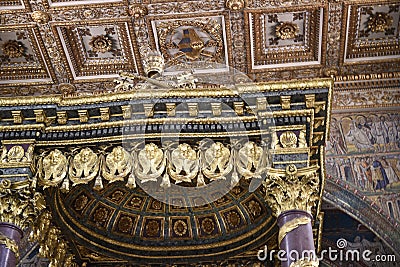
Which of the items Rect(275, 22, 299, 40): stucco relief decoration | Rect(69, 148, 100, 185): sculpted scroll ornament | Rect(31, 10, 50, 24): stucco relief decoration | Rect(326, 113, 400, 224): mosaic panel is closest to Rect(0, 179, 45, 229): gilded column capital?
Rect(69, 148, 100, 185): sculpted scroll ornament

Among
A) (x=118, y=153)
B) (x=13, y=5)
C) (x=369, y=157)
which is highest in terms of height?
(x=13, y=5)

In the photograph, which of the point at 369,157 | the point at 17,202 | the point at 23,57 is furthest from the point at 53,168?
the point at 369,157

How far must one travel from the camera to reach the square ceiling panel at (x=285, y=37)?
35.3 feet

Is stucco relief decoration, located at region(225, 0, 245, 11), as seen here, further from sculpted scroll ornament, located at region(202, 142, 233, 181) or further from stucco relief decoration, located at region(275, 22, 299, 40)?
sculpted scroll ornament, located at region(202, 142, 233, 181)

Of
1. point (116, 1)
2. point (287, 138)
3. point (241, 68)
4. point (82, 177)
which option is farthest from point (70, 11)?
point (287, 138)

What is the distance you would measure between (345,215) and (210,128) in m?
4.14

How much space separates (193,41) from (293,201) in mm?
4576

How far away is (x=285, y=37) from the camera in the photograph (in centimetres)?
1106

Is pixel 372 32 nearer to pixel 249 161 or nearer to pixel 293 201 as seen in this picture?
pixel 249 161

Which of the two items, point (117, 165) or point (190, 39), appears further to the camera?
point (190, 39)

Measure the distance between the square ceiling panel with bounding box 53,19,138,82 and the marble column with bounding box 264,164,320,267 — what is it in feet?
15.1

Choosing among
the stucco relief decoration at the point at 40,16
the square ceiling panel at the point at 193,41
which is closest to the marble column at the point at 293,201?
the square ceiling panel at the point at 193,41

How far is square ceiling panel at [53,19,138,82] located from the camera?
36.2ft

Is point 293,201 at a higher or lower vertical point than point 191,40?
lower
